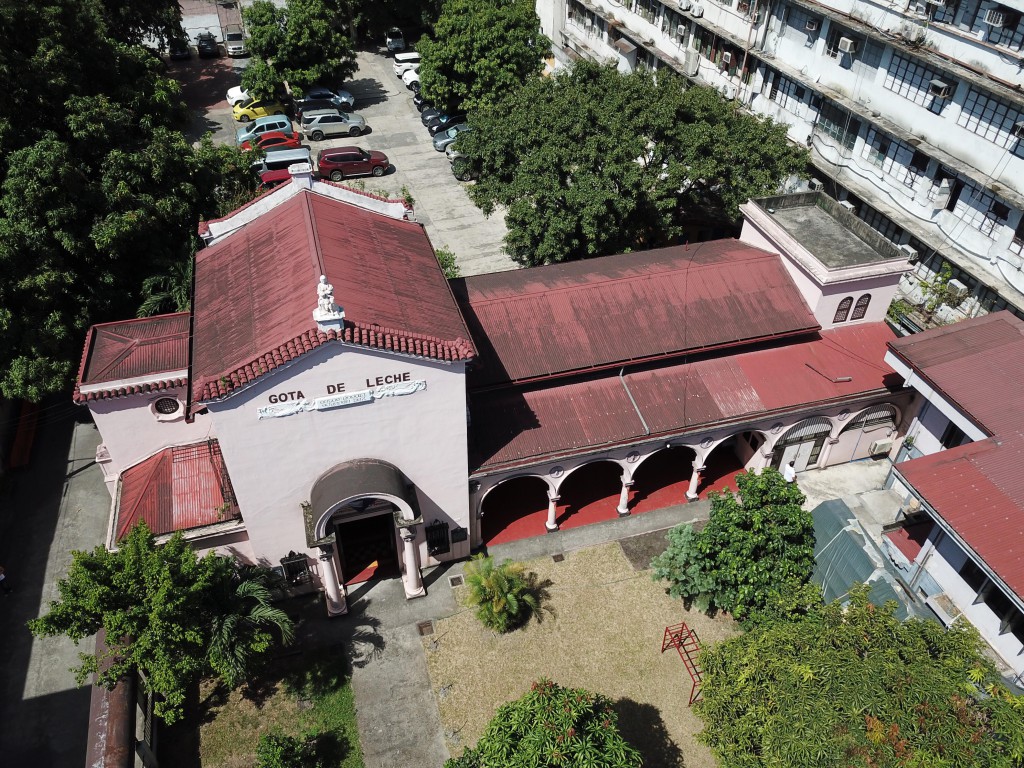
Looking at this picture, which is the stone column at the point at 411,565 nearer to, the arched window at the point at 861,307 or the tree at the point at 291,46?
the arched window at the point at 861,307

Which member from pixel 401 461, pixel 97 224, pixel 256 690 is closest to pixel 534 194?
pixel 401 461

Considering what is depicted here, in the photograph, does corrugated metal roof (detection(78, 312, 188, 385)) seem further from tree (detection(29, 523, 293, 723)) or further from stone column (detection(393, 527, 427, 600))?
stone column (detection(393, 527, 427, 600))

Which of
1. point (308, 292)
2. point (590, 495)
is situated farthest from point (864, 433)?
point (308, 292)

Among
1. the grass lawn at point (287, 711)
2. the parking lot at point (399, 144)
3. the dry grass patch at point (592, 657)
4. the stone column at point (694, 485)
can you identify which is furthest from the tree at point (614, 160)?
the grass lawn at point (287, 711)

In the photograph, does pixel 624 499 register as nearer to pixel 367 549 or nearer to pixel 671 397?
pixel 671 397

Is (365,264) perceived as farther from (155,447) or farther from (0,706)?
(0,706)
